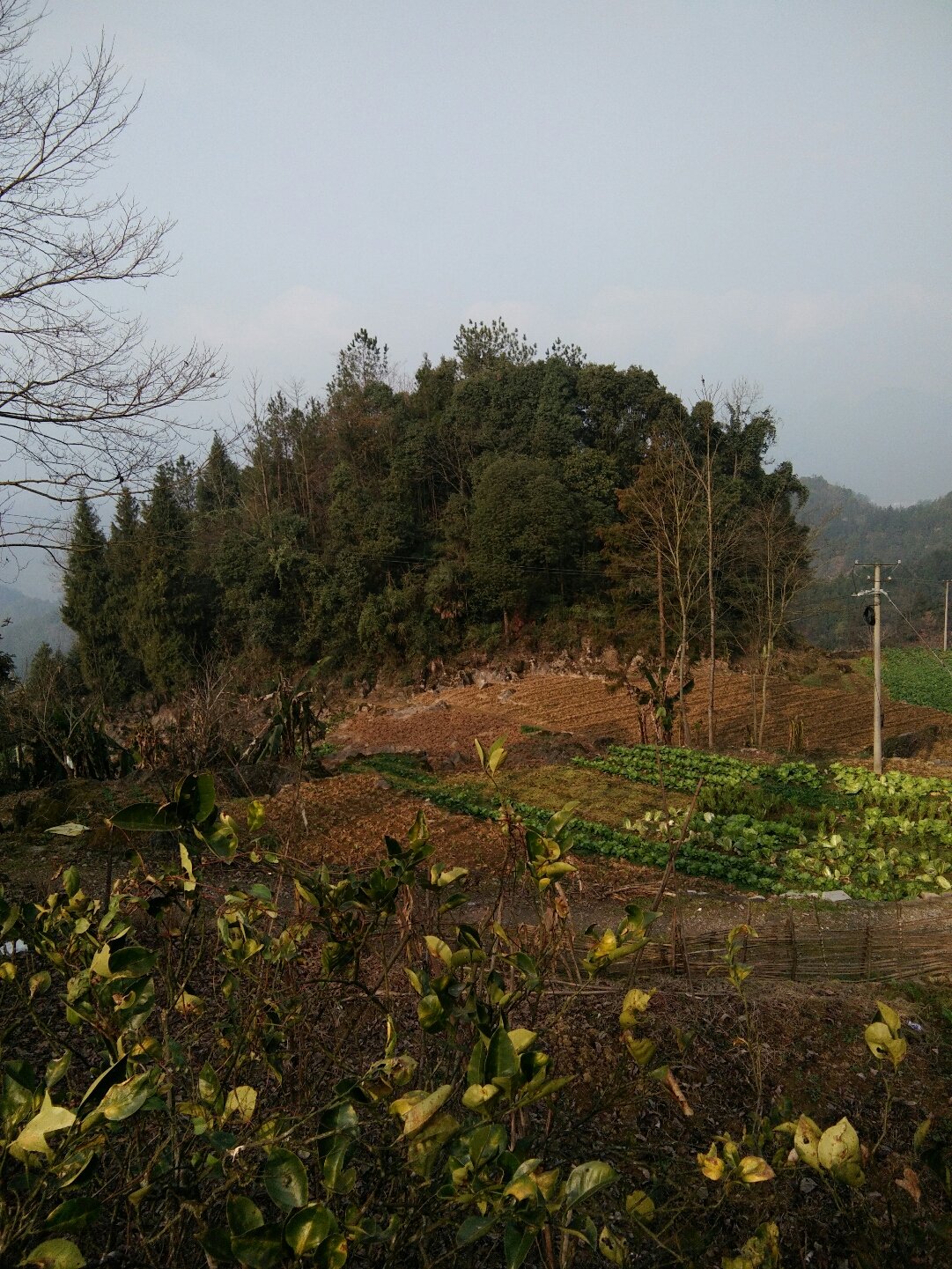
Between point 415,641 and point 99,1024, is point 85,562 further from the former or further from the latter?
point 99,1024

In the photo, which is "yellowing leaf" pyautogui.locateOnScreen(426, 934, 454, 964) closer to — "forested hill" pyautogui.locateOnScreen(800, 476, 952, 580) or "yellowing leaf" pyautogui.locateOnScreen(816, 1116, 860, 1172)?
"yellowing leaf" pyautogui.locateOnScreen(816, 1116, 860, 1172)

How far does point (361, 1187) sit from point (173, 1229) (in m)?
0.69

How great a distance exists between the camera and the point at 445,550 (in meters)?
26.2

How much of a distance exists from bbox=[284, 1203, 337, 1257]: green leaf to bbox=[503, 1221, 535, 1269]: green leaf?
0.21 m

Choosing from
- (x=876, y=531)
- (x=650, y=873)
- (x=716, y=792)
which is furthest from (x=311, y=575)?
(x=876, y=531)

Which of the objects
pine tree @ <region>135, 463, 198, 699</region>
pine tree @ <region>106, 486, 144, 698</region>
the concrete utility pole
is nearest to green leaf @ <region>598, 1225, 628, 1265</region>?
the concrete utility pole

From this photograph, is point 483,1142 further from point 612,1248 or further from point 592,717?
point 592,717

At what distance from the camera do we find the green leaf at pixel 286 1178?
1.02 metres

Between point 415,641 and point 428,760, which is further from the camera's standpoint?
point 415,641

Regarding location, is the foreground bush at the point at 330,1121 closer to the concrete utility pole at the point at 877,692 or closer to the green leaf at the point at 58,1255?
the green leaf at the point at 58,1255

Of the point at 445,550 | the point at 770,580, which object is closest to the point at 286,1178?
the point at 770,580

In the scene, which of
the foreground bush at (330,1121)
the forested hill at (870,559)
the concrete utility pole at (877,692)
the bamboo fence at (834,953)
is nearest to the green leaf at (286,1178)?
the foreground bush at (330,1121)

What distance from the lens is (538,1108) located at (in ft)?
9.70

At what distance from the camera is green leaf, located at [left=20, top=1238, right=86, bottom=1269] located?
896 millimetres
